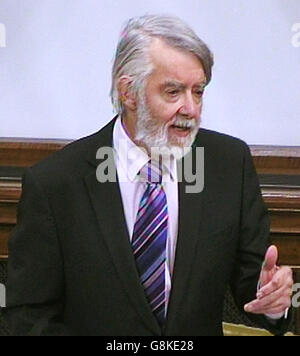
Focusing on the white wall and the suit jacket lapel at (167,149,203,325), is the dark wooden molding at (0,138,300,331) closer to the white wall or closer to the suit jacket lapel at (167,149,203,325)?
the white wall

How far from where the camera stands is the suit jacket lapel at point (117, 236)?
1332 millimetres

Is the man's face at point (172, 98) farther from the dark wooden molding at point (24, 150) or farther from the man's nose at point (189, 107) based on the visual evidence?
the dark wooden molding at point (24, 150)

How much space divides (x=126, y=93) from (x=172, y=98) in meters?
0.09

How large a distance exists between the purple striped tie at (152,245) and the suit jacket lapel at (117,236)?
19 mm

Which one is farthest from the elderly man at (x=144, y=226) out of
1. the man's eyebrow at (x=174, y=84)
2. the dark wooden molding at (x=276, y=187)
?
the dark wooden molding at (x=276, y=187)

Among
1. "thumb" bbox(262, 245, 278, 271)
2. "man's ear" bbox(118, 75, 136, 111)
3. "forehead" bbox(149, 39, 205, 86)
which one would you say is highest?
"forehead" bbox(149, 39, 205, 86)

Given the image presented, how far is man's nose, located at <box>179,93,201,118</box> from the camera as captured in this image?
1312 mm

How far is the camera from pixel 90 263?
1345 millimetres

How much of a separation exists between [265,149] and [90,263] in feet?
1.79

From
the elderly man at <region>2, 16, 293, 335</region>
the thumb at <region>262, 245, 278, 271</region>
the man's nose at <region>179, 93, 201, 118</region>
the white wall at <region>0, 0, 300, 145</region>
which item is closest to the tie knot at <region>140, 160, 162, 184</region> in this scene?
the elderly man at <region>2, 16, 293, 335</region>

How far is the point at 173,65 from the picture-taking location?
1.30 metres

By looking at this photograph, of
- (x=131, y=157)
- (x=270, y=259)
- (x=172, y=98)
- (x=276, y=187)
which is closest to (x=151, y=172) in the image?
(x=131, y=157)

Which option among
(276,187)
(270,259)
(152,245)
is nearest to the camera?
(270,259)

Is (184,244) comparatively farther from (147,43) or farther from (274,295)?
(147,43)
